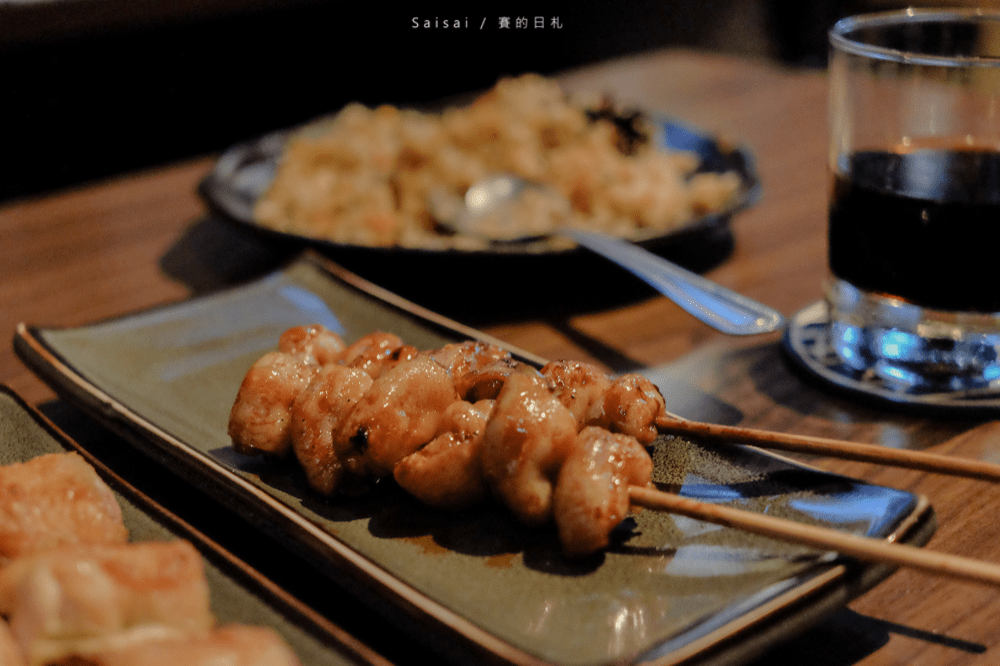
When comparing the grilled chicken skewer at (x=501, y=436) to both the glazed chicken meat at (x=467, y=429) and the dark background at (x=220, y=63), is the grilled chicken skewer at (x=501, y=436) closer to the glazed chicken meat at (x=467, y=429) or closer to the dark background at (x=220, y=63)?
the glazed chicken meat at (x=467, y=429)

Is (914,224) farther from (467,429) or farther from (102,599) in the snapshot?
(102,599)

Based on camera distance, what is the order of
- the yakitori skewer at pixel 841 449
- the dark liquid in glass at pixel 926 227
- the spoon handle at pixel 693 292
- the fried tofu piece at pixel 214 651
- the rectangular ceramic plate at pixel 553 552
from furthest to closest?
the spoon handle at pixel 693 292 < the dark liquid in glass at pixel 926 227 < the yakitori skewer at pixel 841 449 < the rectangular ceramic plate at pixel 553 552 < the fried tofu piece at pixel 214 651

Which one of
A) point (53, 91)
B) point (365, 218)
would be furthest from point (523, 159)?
point (53, 91)

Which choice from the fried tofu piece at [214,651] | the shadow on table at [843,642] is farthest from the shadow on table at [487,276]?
the fried tofu piece at [214,651]

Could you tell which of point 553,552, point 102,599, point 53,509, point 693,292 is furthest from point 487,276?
point 102,599

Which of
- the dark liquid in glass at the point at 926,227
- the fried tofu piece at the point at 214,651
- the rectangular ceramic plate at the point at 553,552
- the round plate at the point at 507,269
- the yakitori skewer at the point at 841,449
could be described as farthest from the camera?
the round plate at the point at 507,269

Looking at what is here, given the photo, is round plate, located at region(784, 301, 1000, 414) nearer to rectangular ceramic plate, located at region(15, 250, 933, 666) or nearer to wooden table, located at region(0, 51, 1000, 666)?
wooden table, located at region(0, 51, 1000, 666)

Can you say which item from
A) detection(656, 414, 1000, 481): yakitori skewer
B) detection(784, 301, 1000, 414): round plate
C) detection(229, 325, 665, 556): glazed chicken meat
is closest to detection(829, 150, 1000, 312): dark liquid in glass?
detection(784, 301, 1000, 414): round plate
